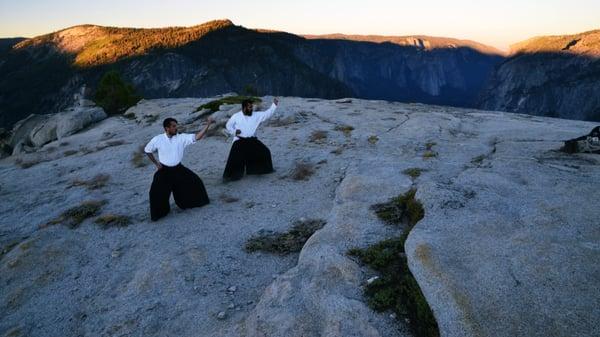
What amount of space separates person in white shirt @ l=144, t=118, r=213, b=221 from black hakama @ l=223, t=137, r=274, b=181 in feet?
7.85

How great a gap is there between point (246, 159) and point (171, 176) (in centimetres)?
343

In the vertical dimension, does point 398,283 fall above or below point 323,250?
above

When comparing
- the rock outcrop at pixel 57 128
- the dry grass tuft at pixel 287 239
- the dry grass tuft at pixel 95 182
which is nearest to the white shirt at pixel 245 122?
the dry grass tuft at pixel 287 239

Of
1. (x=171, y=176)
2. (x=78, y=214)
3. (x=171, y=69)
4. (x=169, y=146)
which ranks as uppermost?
(x=169, y=146)

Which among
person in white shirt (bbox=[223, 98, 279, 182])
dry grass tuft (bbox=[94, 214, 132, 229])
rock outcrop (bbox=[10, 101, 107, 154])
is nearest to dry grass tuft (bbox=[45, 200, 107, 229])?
dry grass tuft (bbox=[94, 214, 132, 229])

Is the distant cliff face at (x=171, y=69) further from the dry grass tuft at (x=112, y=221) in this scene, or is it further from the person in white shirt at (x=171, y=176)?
the person in white shirt at (x=171, y=176)

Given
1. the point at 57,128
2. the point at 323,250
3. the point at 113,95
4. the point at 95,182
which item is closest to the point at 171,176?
the point at 323,250

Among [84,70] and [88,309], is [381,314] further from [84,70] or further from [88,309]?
[84,70]

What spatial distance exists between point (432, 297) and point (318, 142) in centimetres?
1371

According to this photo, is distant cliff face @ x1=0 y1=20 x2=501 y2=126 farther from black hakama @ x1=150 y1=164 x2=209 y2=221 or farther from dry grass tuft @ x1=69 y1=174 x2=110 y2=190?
black hakama @ x1=150 y1=164 x2=209 y2=221

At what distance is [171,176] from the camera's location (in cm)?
1195

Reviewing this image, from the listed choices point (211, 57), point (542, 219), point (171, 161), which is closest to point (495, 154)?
point (542, 219)

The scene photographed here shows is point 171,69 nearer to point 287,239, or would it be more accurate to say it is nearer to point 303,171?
point 303,171

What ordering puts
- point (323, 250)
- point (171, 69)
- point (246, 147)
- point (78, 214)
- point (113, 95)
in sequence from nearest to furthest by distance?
1. point (323, 250)
2. point (78, 214)
3. point (246, 147)
4. point (113, 95)
5. point (171, 69)
